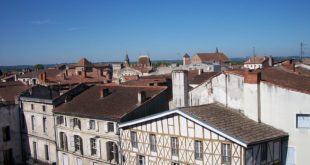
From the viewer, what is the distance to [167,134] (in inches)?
1021

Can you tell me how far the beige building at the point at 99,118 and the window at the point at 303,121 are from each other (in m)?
13.2

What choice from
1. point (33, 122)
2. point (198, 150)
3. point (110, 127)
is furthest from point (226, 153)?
point (33, 122)

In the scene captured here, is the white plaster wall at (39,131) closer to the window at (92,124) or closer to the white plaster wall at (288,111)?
the window at (92,124)

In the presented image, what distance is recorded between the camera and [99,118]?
32.5 m

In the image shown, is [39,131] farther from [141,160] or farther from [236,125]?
[236,125]

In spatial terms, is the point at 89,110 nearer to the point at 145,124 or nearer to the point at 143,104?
the point at 143,104

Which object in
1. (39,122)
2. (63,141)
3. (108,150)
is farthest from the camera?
(39,122)

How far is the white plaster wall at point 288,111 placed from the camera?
74.0 feet

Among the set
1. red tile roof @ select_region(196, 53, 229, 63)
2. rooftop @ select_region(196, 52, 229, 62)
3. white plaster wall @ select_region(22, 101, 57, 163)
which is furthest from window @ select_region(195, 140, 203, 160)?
rooftop @ select_region(196, 52, 229, 62)

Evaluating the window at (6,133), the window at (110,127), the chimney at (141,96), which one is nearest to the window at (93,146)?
the window at (110,127)

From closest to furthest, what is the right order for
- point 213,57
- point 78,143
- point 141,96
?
1. point 141,96
2. point 78,143
3. point 213,57

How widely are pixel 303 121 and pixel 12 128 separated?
3330 centimetres

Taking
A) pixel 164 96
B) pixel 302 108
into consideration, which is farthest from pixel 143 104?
pixel 302 108

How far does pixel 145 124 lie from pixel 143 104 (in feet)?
15.0
